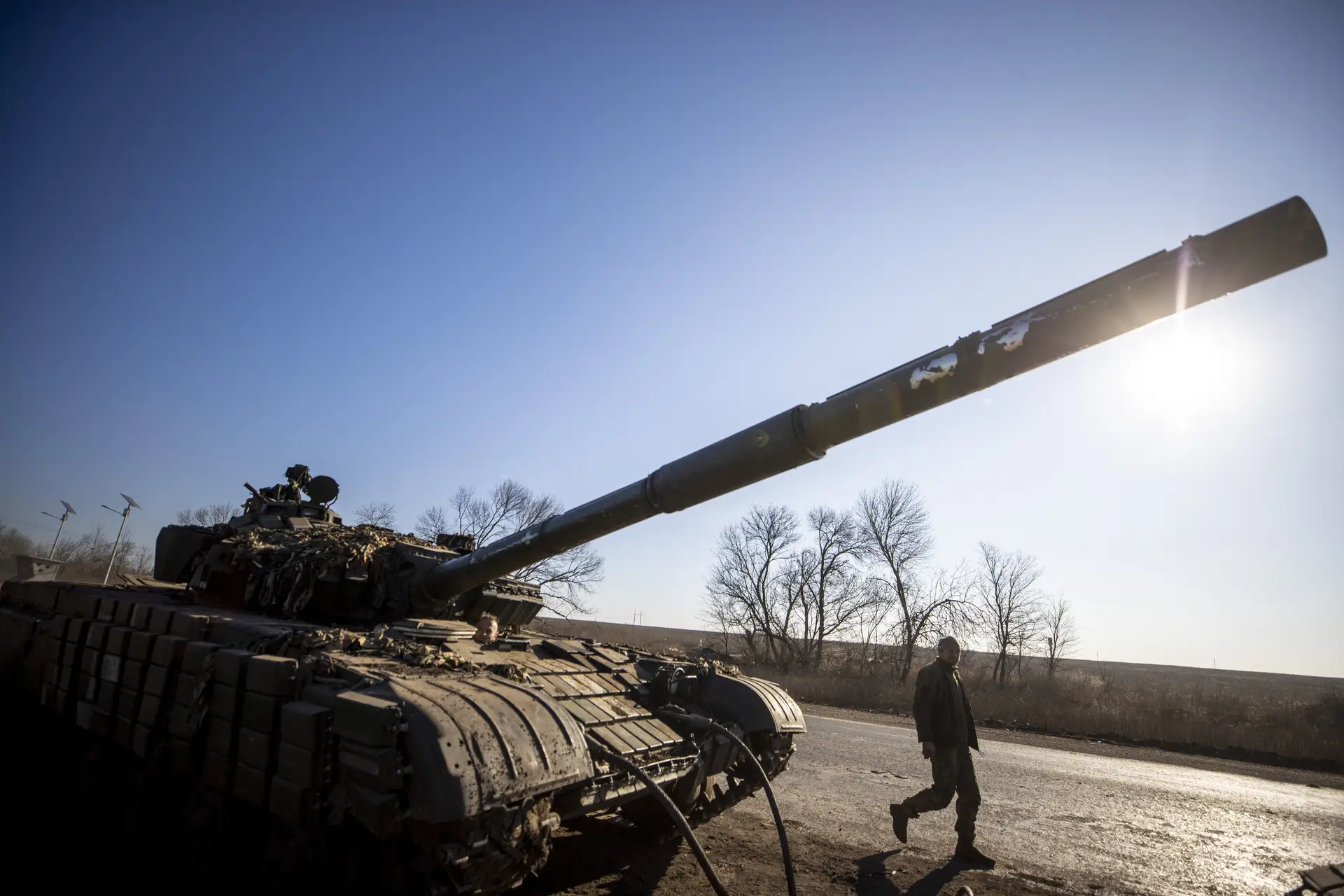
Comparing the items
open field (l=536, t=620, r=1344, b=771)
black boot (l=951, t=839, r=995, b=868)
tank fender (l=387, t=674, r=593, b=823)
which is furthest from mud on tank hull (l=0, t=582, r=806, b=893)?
open field (l=536, t=620, r=1344, b=771)

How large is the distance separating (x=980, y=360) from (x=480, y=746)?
9.85 feet

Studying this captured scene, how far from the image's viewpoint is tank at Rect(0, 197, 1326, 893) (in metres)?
3.13

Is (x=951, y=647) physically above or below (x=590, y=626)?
above

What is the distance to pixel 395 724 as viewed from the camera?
323 cm

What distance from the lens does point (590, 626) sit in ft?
220

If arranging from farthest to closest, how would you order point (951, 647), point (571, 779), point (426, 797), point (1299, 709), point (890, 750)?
point (1299, 709)
point (890, 750)
point (951, 647)
point (571, 779)
point (426, 797)

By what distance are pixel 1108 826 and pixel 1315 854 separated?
157cm

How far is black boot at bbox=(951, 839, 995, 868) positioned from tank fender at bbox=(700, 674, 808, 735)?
5.06ft

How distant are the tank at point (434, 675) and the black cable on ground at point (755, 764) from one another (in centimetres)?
6

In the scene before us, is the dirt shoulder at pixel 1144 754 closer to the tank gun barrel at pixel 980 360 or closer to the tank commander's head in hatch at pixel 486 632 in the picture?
the tank gun barrel at pixel 980 360

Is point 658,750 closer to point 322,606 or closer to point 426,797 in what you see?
point 426,797

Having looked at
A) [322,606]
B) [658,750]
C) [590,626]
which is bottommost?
[590,626]

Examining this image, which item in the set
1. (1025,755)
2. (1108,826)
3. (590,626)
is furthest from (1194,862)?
(590,626)

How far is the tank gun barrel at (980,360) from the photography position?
108 inches
